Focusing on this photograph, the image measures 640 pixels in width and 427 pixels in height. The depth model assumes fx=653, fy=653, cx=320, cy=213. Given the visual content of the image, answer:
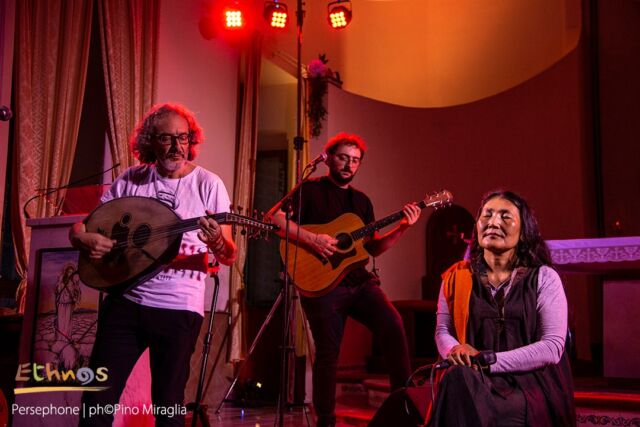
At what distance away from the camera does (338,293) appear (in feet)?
14.0

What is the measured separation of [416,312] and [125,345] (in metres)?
5.98

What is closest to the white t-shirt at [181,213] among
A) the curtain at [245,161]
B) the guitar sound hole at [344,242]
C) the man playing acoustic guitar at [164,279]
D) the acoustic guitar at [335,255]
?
the man playing acoustic guitar at [164,279]

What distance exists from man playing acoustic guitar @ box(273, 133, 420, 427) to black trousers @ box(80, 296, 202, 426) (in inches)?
55.9

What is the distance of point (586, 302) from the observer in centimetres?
838

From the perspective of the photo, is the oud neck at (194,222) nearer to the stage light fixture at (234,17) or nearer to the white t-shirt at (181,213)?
the white t-shirt at (181,213)

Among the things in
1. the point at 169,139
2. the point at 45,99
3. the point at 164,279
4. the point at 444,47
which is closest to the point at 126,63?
the point at 45,99

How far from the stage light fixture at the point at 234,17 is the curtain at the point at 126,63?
1.00m

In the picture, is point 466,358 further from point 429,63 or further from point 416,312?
point 429,63

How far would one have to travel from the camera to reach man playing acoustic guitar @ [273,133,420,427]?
4.15m

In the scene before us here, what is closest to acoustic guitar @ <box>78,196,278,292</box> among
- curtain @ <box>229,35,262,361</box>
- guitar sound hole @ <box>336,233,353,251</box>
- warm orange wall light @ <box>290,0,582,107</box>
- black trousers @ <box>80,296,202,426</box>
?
black trousers @ <box>80,296,202,426</box>

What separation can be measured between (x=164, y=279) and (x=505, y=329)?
151cm

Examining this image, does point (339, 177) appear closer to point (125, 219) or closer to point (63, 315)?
point (125, 219)

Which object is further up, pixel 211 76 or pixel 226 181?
pixel 211 76

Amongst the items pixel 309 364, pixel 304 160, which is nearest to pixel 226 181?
pixel 304 160
